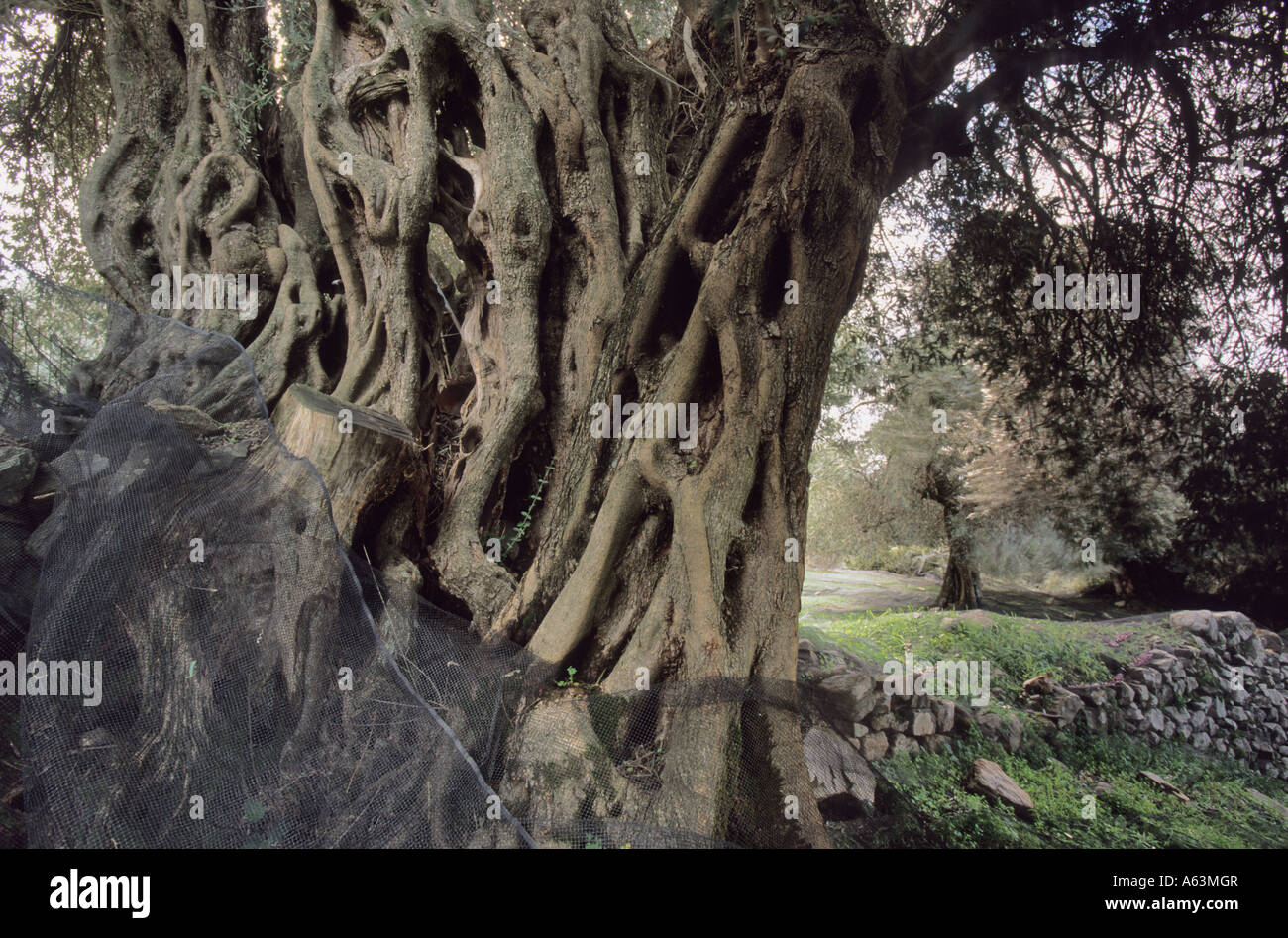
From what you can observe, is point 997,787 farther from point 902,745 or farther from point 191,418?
point 191,418

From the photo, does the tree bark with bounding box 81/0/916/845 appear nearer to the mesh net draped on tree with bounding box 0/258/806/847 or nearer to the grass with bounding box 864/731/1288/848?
the mesh net draped on tree with bounding box 0/258/806/847

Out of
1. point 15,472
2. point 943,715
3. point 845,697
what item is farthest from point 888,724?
point 15,472

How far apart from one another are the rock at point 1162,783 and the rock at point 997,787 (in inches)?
75.5

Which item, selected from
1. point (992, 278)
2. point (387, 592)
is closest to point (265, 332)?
point (387, 592)

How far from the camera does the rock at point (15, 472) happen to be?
325 cm

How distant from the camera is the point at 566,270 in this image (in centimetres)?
460

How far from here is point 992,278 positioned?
618 cm

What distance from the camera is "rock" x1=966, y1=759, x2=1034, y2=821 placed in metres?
4.66

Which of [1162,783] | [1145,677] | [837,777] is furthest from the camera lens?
[1145,677]

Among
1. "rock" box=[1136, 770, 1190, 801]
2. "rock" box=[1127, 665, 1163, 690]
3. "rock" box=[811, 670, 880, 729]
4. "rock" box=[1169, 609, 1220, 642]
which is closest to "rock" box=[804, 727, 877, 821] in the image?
"rock" box=[811, 670, 880, 729]

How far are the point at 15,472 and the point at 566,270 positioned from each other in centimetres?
318

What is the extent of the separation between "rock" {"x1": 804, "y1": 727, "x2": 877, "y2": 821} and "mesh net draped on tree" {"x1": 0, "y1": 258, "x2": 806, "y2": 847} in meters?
1.14
